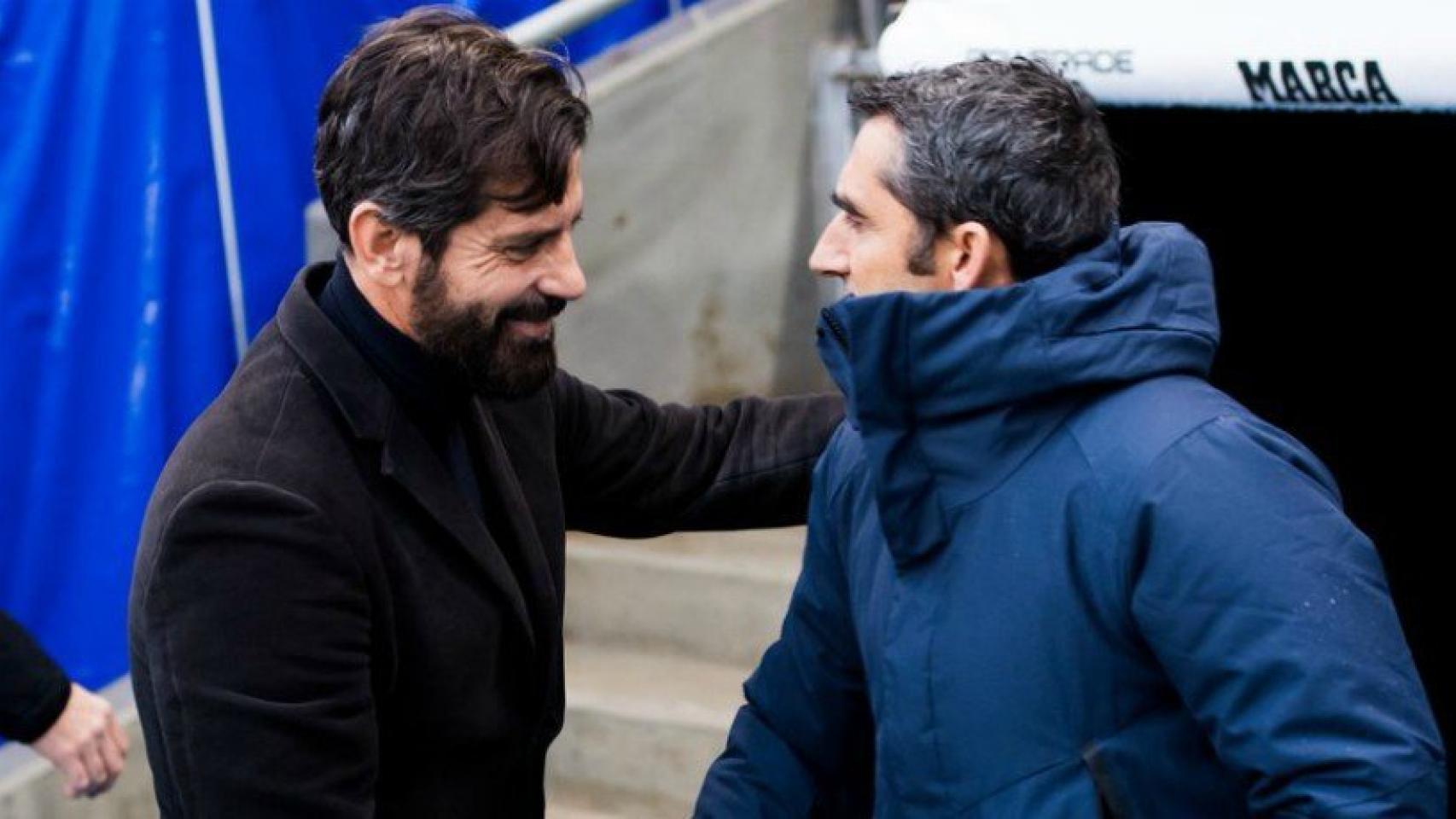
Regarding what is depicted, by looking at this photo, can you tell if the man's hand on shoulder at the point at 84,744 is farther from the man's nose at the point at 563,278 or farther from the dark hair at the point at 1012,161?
the dark hair at the point at 1012,161

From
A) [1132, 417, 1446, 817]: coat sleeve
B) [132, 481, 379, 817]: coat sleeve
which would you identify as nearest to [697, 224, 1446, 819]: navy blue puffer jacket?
[1132, 417, 1446, 817]: coat sleeve

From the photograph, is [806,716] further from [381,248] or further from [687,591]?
[687,591]

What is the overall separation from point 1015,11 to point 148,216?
6.40ft

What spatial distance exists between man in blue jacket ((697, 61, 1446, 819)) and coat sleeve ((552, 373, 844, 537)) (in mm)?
617

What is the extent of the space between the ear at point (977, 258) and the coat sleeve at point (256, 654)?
2.48 feet

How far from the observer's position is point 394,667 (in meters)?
2.30

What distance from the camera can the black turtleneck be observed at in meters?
2.37

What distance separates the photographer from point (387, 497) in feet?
7.69

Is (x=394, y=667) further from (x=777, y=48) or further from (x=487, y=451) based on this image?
(x=777, y=48)

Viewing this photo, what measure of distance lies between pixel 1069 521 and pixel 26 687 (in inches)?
80.1

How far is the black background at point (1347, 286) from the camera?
3.20 meters

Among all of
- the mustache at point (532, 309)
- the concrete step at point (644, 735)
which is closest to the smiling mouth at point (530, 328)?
the mustache at point (532, 309)

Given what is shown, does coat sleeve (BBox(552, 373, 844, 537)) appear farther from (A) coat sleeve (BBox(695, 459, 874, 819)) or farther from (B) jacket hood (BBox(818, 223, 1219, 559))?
(B) jacket hood (BBox(818, 223, 1219, 559))

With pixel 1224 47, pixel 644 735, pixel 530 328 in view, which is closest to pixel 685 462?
pixel 530 328
